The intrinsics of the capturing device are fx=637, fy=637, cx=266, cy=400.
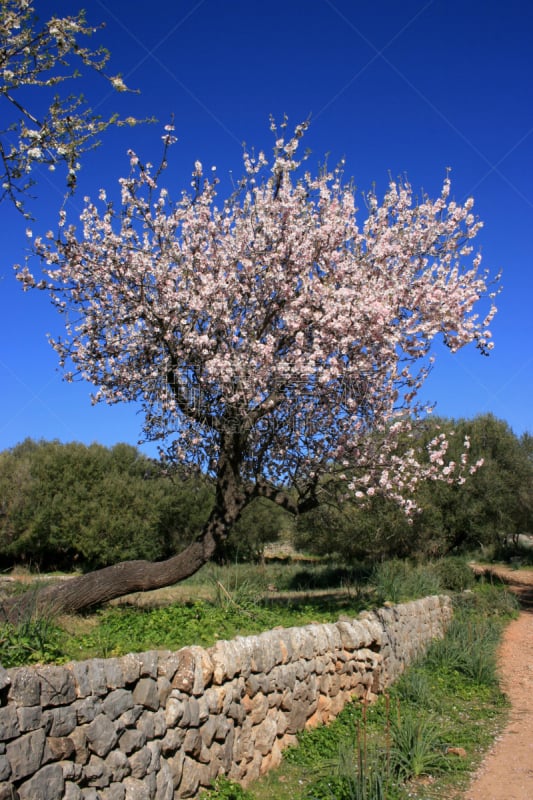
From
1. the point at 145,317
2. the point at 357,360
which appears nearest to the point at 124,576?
the point at 145,317

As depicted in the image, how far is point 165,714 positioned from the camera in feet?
18.6

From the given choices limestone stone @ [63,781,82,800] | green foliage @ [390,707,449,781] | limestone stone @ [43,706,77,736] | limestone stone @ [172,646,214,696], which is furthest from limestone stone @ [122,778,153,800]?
green foliage @ [390,707,449,781]

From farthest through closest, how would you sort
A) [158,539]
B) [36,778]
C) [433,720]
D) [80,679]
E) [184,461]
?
[158,539] → [184,461] → [433,720] → [80,679] → [36,778]

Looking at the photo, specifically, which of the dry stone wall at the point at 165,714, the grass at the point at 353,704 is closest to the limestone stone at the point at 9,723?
the dry stone wall at the point at 165,714

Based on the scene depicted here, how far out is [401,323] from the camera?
32.4 ft

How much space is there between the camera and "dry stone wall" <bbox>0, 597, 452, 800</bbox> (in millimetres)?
4488

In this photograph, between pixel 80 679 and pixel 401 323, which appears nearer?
pixel 80 679

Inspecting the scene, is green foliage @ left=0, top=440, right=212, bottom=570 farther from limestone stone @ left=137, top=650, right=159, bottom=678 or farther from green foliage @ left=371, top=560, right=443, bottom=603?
limestone stone @ left=137, top=650, right=159, bottom=678

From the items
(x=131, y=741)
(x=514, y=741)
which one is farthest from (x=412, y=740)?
(x=131, y=741)

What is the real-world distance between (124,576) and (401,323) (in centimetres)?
557

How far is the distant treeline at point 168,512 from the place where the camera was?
20938 millimetres

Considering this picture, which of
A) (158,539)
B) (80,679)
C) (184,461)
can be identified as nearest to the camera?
(80,679)

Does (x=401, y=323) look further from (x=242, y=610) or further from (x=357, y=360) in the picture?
(x=242, y=610)

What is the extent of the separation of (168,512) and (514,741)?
2224cm
